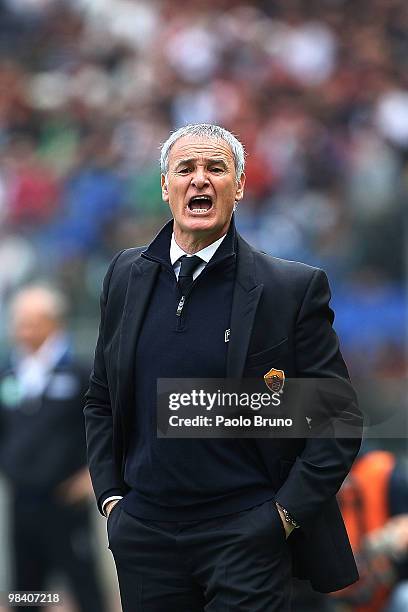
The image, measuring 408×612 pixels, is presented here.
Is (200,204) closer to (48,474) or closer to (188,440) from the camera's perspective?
(188,440)

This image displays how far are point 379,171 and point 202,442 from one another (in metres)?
7.19

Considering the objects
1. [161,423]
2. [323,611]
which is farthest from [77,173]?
[161,423]

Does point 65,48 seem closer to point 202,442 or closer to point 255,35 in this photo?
point 255,35

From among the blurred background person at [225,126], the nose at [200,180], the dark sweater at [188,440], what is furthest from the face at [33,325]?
the nose at [200,180]

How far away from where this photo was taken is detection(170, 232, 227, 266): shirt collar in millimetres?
3057

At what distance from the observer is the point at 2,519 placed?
6.90m

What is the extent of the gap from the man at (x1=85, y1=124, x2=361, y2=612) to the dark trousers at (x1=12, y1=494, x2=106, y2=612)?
2.78 meters

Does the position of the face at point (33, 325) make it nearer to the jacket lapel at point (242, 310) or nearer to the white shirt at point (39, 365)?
the white shirt at point (39, 365)

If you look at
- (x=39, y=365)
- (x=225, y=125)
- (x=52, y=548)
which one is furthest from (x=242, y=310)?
(x=225, y=125)

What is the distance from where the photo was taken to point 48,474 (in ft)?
Answer: 18.9

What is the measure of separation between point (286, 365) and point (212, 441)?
275 mm

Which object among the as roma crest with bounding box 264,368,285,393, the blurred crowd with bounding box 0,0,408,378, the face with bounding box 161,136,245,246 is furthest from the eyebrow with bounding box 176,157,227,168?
the blurred crowd with bounding box 0,0,408,378

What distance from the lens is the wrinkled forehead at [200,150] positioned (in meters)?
3.02

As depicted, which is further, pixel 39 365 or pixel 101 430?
pixel 39 365
